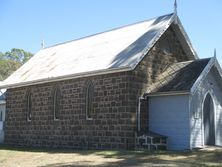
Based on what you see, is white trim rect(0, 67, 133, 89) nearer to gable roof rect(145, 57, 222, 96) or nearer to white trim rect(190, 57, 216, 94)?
gable roof rect(145, 57, 222, 96)

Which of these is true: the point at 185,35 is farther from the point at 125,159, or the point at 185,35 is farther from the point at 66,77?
the point at 125,159

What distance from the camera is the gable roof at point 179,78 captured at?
21344 mm

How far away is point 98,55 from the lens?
2547cm

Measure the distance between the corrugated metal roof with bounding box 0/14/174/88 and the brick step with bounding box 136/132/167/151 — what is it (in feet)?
12.7

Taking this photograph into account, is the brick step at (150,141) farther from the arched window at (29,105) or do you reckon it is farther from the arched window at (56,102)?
the arched window at (29,105)

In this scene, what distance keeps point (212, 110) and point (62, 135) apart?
979cm

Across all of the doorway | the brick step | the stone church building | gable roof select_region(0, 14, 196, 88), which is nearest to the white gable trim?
the stone church building

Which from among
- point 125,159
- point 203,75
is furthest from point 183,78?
point 125,159

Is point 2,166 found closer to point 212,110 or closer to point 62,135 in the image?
point 62,135

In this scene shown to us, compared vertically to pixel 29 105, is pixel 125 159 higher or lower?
lower

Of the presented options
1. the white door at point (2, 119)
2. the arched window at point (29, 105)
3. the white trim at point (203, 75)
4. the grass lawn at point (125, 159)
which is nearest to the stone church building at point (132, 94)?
the white trim at point (203, 75)

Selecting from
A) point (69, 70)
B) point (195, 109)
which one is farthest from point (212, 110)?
point (69, 70)

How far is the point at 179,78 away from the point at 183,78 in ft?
1.02

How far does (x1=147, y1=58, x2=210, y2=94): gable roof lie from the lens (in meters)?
21.3
